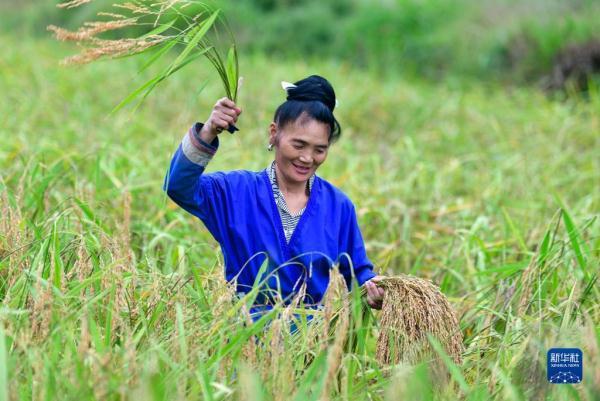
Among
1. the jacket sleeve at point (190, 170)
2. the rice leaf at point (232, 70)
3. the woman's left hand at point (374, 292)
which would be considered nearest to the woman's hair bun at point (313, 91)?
the rice leaf at point (232, 70)

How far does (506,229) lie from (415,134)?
2661mm

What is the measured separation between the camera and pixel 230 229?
2389mm

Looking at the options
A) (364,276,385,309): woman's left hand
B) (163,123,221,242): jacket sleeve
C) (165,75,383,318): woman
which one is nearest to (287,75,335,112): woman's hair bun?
(165,75,383,318): woman

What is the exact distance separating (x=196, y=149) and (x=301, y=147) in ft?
0.96

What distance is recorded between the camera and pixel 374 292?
7.71 ft

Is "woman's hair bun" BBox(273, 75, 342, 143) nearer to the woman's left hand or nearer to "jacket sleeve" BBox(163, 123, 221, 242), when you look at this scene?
"jacket sleeve" BBox(163, 123, 221, 242)

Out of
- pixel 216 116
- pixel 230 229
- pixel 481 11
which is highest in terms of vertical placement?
pixel 481 11

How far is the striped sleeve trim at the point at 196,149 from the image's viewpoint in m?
2.23

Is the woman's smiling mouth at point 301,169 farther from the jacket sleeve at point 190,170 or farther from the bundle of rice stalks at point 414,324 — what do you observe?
the bundle of rice stalks at point 414,324

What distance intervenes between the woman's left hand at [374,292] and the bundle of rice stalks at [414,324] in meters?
0.05

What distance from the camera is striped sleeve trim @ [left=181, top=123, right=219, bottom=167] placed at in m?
2.23

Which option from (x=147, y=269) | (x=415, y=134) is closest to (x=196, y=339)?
(x=147, y=269)

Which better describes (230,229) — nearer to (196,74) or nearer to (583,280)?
(583,280)

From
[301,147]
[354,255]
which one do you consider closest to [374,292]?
[354,255]
